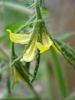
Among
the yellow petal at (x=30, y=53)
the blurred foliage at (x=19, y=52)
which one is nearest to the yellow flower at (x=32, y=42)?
the yellow petal at (x=30, y=53)

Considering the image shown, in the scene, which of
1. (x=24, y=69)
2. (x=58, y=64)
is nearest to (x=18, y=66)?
(x=24, y=69)

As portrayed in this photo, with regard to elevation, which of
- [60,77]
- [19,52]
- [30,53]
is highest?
[30,53]

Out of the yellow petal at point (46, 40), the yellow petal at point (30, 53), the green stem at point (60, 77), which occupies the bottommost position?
the green stem at point (60, 77)

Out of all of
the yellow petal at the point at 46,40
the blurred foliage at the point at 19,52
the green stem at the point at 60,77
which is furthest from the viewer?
the green stem at the point at 60,77

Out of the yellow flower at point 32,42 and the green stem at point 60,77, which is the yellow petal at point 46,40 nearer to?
the yellow flower at point 32,42

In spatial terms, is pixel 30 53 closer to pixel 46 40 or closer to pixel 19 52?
pixel 46 40

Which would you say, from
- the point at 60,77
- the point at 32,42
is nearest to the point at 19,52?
the point at 60,77

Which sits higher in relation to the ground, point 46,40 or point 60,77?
point 46,40

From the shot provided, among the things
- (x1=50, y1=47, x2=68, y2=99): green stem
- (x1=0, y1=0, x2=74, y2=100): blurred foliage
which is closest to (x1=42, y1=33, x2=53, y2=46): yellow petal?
(x1=0, y1=0, x2=74, y2=100): blurred foliage

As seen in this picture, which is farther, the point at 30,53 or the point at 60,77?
the point at 60,77

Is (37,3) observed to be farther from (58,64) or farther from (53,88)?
(53,88)

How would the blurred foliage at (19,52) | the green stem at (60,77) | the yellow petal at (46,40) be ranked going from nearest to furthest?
the yellow petal at (46,40) → the blurred foliage at (19,52) → the green stem at (60,77)
